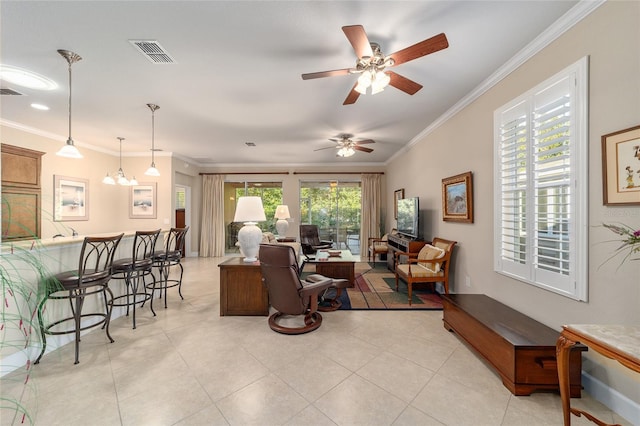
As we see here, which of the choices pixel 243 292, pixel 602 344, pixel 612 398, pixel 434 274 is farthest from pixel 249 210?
pixel 612 398

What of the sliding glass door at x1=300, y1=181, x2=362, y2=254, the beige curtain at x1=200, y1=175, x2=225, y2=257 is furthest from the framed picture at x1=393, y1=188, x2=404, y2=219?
the beige curtain at x1=200, y1=175, x2=225, y2=257

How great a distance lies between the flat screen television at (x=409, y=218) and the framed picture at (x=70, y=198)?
6441 mm

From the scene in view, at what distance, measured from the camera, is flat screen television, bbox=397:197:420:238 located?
15.2ft

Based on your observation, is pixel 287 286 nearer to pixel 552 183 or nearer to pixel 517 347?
pixel 517 347

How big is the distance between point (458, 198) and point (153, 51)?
3.87 meters

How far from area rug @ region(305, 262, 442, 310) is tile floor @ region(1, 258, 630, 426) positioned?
0.56 m

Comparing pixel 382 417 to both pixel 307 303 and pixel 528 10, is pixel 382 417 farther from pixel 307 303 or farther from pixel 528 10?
pixel 528 10

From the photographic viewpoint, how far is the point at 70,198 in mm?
5137

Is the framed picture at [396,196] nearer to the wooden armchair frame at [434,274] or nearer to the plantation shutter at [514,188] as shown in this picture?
the wooden armchair frame at [434,274]

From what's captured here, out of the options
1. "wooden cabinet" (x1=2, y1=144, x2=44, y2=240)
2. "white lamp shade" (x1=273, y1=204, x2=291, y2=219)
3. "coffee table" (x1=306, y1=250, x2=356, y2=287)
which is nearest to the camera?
"wooden cabinet" (x1=2, y1=144, x2=44, y2=240)

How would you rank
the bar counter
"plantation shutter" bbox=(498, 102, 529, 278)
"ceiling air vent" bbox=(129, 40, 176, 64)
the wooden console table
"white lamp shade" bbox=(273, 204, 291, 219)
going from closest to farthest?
1. the wooden console table
2. the bar counter
3. "ceiling air vent" bbox=(129, 40, 176, 64)
4. "plantation shutter" bbox=(498, 102, 529, 278)
5. "white lamp shade" bbox=(273, 204, 291, 219)

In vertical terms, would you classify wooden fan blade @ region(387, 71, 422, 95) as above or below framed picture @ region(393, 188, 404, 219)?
above

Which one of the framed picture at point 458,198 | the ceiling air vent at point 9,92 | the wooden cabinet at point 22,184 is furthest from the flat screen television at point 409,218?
the wooden cabinet at point 22,184

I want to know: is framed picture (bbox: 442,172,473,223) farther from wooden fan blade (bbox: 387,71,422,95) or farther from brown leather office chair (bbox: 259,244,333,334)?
brown leather office chair (bbox: 259,244,333,334)
